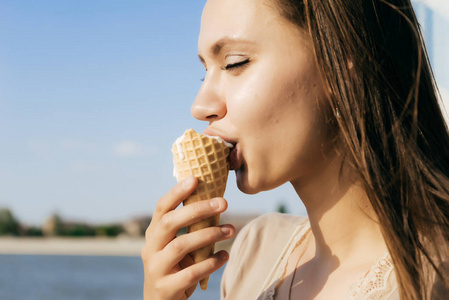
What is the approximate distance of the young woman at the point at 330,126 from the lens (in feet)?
5.36

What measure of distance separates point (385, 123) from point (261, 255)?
1.18 metres

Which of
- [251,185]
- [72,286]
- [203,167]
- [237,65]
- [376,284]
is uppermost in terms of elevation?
[237,65]

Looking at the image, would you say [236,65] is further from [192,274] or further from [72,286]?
[72,286]

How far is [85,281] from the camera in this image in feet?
131

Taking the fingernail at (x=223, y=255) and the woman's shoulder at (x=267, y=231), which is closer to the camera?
the fingernail at (x=223, y=255)

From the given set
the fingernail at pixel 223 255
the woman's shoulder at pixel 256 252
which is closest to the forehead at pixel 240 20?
the fingernail at pixel 223 255

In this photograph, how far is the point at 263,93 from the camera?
168cm

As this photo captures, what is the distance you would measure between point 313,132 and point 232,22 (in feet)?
1.90

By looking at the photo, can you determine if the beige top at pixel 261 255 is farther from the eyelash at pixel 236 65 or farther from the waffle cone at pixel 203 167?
the eyelash at pixel 236 65

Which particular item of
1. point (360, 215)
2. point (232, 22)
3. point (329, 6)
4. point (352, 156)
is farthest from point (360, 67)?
point (360, 215)

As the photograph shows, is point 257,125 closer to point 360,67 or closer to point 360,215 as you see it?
point 360,67

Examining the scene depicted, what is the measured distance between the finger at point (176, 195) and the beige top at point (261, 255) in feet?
2.43

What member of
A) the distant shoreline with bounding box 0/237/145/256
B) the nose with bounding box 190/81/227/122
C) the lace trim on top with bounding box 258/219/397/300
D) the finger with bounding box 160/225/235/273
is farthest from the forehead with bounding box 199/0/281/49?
the distant shoreline with bounding box 0/237/145/256

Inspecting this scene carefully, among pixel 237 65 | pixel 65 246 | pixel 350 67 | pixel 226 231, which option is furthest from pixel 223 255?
pixel 65 246
